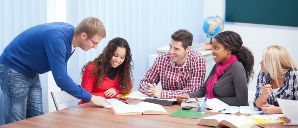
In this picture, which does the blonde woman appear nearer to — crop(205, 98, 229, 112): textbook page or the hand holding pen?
crop(205, 98, 229, 112): textbook page

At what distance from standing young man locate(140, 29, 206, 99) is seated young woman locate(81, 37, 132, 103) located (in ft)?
0.56

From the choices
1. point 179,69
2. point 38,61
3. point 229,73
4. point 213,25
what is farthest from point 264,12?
point 38,61

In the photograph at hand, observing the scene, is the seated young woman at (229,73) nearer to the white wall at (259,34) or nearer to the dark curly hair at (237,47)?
the dark curly hair at (237,47)

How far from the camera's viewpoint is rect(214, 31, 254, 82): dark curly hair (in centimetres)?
317

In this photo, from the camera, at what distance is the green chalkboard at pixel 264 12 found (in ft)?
17.1

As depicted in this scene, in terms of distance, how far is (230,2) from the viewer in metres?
5.61

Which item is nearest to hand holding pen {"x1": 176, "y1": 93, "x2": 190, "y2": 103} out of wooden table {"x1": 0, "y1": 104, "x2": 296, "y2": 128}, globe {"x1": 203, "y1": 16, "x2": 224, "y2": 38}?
wooden table {"x1": 0, "y1": 104, "x2": 296, "y2": 128}

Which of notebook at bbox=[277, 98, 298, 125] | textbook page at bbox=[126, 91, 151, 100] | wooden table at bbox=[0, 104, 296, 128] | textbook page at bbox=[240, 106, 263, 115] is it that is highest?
notebook at bbox=[277, 98, 298, 125]

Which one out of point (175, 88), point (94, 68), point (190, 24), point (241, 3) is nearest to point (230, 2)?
point (241, 3)

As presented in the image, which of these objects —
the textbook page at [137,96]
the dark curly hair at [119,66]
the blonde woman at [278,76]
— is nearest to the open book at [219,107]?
the blonde woman at [278,76]

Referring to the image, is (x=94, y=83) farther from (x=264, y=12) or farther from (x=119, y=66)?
(x=264, y=12)

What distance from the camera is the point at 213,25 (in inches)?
212

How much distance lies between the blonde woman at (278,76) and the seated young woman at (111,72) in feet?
3.44

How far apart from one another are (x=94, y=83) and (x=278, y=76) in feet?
4.39
